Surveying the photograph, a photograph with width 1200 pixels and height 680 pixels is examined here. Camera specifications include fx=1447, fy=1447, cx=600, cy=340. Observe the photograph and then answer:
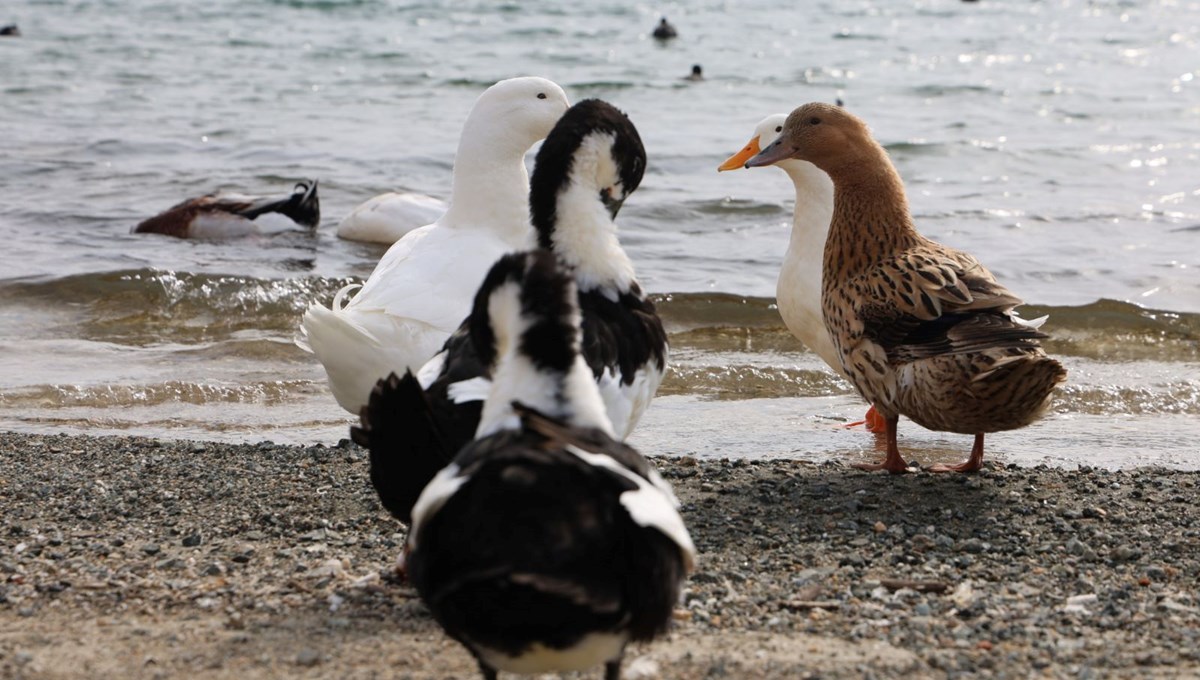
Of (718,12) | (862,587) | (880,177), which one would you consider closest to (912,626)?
(862,587)

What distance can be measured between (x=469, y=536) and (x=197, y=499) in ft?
9.22

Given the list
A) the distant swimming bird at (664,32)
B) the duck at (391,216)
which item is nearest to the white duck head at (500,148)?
the duck at (391,216)

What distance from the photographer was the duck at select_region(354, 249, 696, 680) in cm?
309

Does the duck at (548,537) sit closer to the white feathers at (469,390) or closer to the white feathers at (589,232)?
the white feathers at (469,390)

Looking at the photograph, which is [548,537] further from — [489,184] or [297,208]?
[297,208]

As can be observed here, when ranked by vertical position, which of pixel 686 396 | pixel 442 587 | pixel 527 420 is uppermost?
pixel 527 420

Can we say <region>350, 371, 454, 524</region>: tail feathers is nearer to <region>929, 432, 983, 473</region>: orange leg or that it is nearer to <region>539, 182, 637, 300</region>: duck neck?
<region>539, 182, 637, 300</region>: duck neck

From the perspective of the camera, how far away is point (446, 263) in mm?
6137

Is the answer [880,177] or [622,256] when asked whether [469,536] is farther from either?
[880,177]

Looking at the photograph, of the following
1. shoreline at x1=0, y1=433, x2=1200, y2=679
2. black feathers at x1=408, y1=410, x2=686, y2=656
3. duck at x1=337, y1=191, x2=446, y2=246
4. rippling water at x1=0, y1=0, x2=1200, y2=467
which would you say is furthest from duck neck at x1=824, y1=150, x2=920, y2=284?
duck at x1=337, y1=191, x2=446, y2=246

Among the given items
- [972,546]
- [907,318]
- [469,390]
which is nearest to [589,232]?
Answer: [469,390]

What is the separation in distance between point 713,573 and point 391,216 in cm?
757

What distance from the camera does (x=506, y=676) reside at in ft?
13.4

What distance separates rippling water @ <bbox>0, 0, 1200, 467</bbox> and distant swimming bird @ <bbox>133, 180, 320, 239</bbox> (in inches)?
7.5
